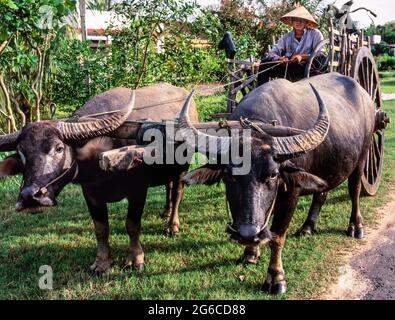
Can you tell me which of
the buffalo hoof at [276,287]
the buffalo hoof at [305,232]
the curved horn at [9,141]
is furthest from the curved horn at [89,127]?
the buffalo hoof at [305,232]

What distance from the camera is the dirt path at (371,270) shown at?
3.43 metres

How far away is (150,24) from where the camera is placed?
7.18m

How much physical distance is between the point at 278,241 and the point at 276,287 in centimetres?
37

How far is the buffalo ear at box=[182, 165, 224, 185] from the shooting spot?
10.0 ft

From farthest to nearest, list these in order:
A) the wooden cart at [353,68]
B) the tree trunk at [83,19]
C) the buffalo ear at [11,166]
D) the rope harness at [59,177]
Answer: the tree trunk at [83,19]
the wooden cart at [353,68]
the buffalo ear at [11,166]
the rope harness at [59,177]

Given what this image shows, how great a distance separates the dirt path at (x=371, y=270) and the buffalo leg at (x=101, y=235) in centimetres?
191

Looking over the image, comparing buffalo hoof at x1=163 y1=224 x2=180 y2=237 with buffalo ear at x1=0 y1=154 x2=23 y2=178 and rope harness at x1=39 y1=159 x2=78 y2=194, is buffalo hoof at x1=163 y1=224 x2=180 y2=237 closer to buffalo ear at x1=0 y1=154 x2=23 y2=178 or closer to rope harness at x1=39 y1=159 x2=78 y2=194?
rope harness at x1=39 y1=159 x2=78 y2=194

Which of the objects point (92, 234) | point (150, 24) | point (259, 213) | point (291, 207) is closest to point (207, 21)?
point (150, 24)

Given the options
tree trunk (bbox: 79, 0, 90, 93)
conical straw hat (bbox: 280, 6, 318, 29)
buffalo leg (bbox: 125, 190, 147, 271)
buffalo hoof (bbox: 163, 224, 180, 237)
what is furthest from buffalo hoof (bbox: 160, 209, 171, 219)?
tree trunk (bbox: 79, 0, 90, 93)

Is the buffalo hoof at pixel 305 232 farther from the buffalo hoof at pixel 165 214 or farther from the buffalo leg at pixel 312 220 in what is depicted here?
the buffalo hoof at pixel 165 214

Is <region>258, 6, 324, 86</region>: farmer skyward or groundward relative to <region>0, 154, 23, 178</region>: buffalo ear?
skyward

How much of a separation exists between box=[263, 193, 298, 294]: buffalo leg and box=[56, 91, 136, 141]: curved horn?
1442 mm
